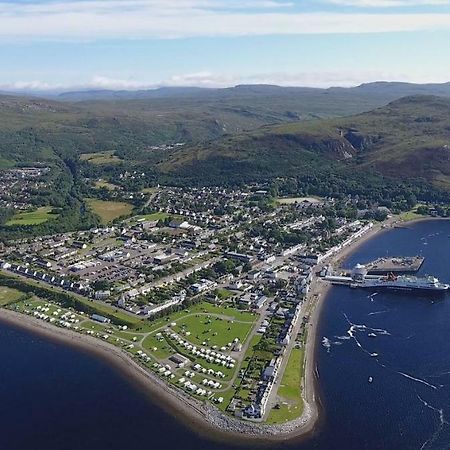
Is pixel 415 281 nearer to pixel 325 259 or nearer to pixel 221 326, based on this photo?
pixel 325 259

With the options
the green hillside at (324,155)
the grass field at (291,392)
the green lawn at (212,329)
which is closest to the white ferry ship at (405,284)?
the green lawn at (212,329)

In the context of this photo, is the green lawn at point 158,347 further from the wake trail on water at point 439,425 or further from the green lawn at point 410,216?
the green lawn at point 410,216

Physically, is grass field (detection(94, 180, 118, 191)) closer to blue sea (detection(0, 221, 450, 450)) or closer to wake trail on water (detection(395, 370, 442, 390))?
blue sea (detection(0, 221, 450, 450))

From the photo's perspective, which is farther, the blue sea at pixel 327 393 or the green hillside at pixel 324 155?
the green hillside at pixel 324 155

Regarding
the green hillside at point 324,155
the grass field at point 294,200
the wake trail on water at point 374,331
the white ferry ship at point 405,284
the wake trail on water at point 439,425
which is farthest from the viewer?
the green hillside at point 324,155

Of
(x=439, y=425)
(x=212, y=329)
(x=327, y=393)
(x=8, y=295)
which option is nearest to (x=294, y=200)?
(x=212, y=329)

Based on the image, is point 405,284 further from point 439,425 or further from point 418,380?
point 439,425
